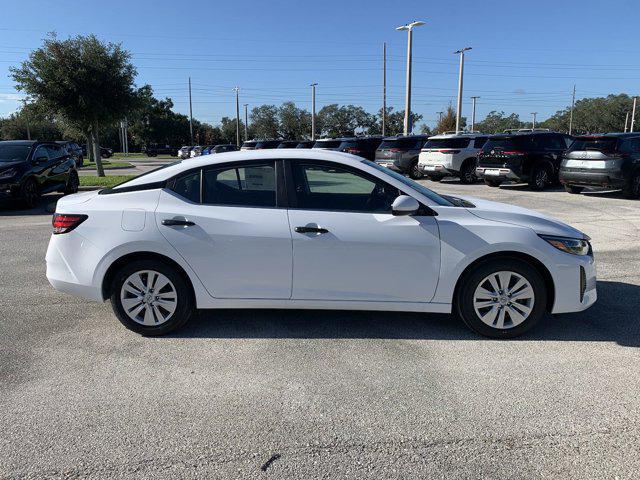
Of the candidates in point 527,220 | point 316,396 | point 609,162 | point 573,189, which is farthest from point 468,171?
point 316,396

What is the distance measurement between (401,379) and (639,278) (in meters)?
4.13

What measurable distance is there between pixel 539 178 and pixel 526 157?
855mm

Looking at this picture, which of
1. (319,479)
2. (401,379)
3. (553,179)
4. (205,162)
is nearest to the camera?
(319,479)

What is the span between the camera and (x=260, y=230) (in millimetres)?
4105

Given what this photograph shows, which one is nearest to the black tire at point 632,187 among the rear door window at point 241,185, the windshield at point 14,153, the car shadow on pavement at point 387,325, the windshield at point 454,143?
the windshield at point 454,143

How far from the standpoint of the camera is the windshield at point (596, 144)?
12898mm

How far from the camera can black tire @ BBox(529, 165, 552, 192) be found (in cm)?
1572

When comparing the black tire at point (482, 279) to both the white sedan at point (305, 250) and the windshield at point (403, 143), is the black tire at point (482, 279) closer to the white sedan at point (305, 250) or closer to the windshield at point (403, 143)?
the white sedan at point (305, 250)

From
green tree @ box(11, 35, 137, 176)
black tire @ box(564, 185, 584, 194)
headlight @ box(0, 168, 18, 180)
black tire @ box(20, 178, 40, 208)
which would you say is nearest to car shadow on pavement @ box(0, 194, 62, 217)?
black tire @ box(20, 178, 40, 208)

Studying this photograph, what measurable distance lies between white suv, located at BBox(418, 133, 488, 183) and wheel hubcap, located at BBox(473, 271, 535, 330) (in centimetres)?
1476

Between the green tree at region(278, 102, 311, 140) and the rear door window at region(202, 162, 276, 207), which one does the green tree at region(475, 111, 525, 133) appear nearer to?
the green tree at region(278, 102, 311, 140)

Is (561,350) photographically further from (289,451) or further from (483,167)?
(483,167)

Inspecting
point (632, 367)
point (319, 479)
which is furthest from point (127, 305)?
point (632, 367)

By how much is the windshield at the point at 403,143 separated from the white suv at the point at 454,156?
82.8 inches
